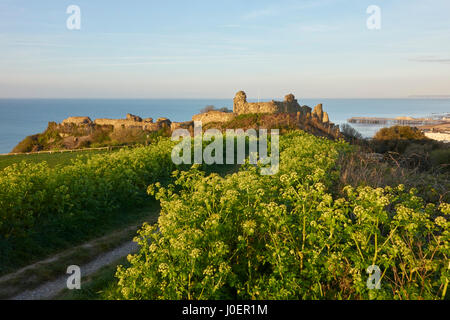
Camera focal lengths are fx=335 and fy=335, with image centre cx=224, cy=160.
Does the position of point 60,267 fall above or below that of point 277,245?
below

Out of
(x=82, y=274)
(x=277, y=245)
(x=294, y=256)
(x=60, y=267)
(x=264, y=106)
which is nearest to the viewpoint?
(x=294, y=256)

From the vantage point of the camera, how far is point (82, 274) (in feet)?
19.7

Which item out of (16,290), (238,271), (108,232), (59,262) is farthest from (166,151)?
(238,271)

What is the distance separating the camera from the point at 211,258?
3703mm

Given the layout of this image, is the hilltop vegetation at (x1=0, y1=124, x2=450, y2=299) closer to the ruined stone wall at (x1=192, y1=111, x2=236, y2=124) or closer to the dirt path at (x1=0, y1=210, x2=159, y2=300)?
the dirt path at (x1=0, y1=210, x2=159, y2=300)

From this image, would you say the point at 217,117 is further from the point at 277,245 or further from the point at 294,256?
the point at 294,256

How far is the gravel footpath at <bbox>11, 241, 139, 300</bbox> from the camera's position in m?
5.25

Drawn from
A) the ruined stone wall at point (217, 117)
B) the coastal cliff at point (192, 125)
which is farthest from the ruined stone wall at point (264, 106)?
the ruined stone wall at point (217, 117)

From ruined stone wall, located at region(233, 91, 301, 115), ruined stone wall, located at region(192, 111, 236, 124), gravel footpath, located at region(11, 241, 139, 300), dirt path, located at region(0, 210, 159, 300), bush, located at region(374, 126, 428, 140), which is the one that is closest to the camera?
gravel footpath, located at region(11, 241, 139, 300)

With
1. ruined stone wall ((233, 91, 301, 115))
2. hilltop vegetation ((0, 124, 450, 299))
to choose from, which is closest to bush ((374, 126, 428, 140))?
ruined stone wall ((233, 91, 301, 115))

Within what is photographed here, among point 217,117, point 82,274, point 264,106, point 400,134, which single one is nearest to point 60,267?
point 82,274

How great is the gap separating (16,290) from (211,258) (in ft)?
12.2

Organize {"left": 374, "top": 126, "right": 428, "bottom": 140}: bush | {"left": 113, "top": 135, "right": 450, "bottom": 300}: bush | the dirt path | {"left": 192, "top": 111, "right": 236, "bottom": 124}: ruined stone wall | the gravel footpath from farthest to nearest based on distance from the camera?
{"left": 192, "top": 111, "right": 236, "bottom": 124}: ruined stone wall, {"left": 374, "top": 126, "right": 428, "bottom": 140}: bush, the dirt path, the gravel footpath, {"left": 113, "top": 135, "right": 450, "bottom": 300}: bush

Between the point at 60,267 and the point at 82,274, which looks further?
the point at 60,267
